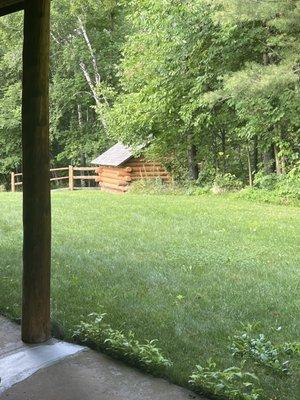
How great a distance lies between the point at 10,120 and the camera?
32688 millimetres

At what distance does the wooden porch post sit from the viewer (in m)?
4.01

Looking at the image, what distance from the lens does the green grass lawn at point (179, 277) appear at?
4594 millimetres

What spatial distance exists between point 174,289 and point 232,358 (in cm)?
210

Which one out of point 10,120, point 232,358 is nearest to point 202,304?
point 232,358

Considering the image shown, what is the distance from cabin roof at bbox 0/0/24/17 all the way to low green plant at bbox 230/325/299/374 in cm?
348

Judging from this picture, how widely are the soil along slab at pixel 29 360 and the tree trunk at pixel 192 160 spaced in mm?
17468

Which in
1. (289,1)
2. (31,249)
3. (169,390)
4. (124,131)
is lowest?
(169,390)

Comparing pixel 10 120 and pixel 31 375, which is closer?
pixel 31 375

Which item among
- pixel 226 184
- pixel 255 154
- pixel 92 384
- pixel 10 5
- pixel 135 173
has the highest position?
pixel 10 5

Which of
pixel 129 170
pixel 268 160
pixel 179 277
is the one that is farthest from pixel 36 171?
pixel 129 170

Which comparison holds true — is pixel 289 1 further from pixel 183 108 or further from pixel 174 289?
pixel 174 289

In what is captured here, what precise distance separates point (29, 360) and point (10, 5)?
3170mm

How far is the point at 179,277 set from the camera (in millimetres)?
6660

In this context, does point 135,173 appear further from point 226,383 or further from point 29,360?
point 226,383
